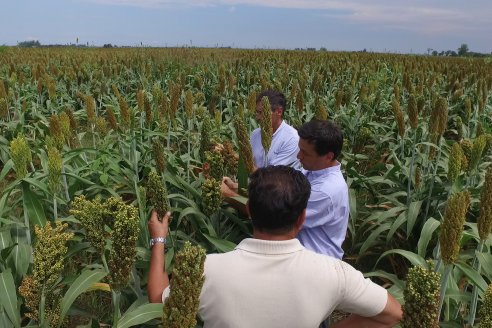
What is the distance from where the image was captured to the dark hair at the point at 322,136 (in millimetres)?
2258

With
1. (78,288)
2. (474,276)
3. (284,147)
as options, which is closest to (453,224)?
(474,276)

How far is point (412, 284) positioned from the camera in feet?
3.24

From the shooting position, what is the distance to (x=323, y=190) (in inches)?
87.0

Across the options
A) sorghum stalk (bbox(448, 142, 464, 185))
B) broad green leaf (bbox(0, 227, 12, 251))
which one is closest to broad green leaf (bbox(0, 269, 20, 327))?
broad green leaf (bbox(0, 227, 12, 251))

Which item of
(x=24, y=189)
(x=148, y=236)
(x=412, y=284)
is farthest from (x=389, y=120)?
(x=412, y=284)

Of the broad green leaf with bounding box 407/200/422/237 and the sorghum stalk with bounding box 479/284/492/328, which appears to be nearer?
the sorghum stalk with bounding box 479/284/492/328

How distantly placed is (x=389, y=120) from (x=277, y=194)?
227 inches

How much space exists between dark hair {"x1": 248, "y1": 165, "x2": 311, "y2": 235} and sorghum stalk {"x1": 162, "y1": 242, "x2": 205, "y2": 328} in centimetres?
61

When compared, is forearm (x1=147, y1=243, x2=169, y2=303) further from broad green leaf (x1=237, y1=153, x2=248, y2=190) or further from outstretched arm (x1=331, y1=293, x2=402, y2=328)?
broad green leaf (x1=237, y1=153, x2=248, y2=190)

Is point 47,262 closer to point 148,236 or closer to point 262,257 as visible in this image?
point 262,257

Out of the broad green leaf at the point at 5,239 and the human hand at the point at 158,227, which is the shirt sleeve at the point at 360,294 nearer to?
the human hand at the point at 158,227

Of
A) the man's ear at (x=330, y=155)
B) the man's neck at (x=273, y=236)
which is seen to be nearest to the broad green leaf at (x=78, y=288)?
the man's neck at (x=273, y=236)

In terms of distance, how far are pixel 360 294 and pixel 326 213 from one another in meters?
0.78

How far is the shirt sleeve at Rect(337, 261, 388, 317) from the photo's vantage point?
147 cm
